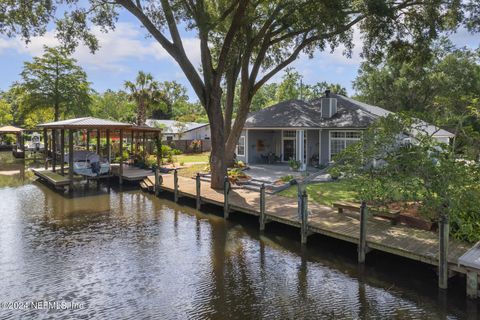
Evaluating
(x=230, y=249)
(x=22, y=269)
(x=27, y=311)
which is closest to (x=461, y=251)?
(x=230, y=249)

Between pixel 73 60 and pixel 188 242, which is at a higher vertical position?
pixel 73 60

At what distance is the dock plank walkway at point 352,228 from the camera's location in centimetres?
794

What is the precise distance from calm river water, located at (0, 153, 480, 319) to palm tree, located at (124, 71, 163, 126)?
2324 centimetres

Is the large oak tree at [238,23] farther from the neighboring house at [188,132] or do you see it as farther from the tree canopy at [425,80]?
the neighboring house at [188,132]

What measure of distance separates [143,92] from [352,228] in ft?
97.6

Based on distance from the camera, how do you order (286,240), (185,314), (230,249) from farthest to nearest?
1. (286,240)
2. (230,249)
3. (185,314)

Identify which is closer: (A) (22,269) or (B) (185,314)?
(B) (185,314)

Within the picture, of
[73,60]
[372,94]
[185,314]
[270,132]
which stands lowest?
[185,314]

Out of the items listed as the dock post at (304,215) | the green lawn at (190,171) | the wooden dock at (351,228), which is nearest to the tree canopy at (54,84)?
the green lawn at (190,171)

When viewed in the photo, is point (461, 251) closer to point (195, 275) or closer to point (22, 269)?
point (195, 275)

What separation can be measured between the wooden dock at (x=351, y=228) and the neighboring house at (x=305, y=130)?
7.82 meters

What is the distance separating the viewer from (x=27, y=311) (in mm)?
6742

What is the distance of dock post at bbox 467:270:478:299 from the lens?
6934mm

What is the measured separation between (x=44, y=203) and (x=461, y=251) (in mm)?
16501
